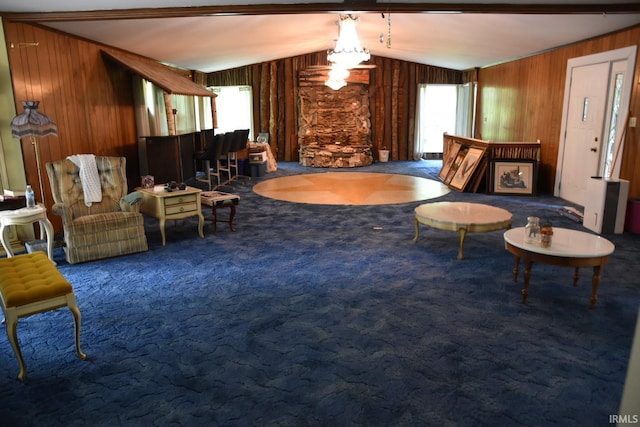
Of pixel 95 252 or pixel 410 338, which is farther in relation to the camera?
pixel 95 252

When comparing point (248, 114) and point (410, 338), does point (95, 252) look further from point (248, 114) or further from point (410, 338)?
point (248, 114)

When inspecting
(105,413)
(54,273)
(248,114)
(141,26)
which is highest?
(141,26)

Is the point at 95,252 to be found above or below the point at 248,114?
below

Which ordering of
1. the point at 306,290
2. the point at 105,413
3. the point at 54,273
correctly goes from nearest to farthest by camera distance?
the point at 105,413, the point at 54,273, the point at 306,290

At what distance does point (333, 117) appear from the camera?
1215cm

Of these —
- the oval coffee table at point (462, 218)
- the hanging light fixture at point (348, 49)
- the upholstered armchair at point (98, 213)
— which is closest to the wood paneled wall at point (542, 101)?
the oval coffee table at point (462, 218)

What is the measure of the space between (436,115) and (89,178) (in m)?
10.2

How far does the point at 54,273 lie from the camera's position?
2.87 meters

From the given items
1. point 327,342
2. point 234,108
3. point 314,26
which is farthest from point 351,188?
point 327,342

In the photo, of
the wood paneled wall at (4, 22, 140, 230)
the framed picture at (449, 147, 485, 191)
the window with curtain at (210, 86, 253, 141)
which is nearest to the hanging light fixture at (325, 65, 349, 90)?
the framed picture at (449, 147, 485, 191)

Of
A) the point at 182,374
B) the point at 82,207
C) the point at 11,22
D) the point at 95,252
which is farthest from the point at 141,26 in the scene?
the point at 182,374

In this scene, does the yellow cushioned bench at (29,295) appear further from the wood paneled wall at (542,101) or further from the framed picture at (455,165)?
the framed picture at (455,165)

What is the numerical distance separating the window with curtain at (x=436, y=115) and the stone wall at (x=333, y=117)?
5.05 ft

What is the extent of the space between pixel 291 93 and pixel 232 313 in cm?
984
